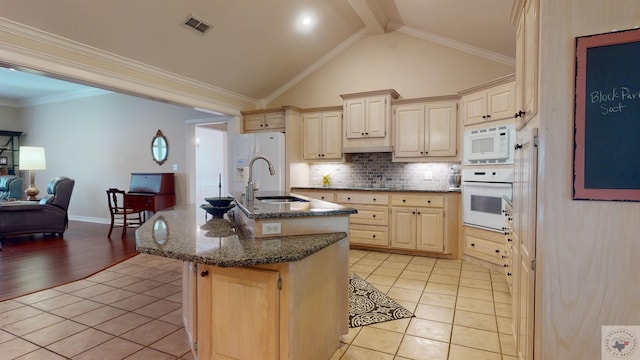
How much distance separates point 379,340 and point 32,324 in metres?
2.64

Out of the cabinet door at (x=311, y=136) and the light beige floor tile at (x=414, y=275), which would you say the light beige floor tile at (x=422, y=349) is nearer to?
the light beige floor tile at (x=414, y=275)

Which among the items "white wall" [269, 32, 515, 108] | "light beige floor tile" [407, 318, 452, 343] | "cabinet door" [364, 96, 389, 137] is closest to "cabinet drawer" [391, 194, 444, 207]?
"cabinet door" [364, 96, 389, 137]

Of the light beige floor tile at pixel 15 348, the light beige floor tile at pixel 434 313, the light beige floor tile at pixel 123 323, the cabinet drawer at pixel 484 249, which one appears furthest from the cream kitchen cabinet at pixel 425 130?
the light beige floor tile at pixel 15 348

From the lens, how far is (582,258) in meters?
1.18

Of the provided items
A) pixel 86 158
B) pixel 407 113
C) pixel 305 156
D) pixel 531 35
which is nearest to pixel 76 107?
pixel 86 158

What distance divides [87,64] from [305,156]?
3069 millimetres

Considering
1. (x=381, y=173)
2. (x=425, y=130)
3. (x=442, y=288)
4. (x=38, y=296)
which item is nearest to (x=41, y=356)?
(x=38, y=296)

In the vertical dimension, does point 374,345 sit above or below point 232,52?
below

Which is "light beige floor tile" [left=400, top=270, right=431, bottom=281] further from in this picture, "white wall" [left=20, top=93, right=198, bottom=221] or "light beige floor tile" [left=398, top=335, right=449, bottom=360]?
"white wall" [left=20, top=93, right=198, bottom=221]

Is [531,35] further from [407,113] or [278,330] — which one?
[407,113]

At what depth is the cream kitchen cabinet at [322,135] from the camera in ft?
16.4

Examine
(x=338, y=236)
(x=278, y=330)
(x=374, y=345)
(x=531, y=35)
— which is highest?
(x=531, y=35)

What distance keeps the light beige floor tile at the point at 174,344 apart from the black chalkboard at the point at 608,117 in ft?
7.70

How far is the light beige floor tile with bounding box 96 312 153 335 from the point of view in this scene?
2.33 m
